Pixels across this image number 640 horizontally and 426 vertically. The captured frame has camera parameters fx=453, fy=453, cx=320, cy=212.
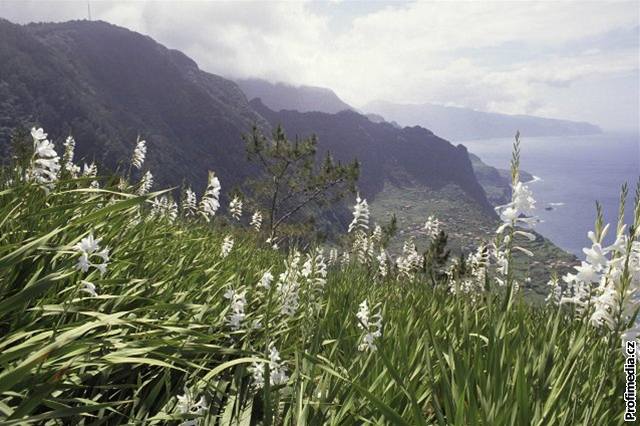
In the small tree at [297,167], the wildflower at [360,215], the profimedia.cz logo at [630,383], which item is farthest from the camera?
the small tree at [297,167]

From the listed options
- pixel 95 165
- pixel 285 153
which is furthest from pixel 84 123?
pixel 95 165

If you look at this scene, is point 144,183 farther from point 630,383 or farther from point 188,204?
point 630,383

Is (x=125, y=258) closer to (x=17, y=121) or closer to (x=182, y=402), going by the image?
(x=182, y=402)

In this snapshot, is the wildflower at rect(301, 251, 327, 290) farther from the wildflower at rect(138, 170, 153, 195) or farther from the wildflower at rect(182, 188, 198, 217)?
the wildflower at rect(182, 188, 198, 217)

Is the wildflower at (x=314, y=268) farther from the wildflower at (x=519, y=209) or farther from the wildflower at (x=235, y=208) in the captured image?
the wildflower at (x=235, y=208)

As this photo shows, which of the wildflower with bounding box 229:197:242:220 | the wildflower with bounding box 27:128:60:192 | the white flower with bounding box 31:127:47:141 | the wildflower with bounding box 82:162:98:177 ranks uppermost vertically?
the white flower with bounding box 31:127:47:141

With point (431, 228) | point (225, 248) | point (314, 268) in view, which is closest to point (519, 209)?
point (314, 268)

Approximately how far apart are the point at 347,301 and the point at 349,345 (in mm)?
1196

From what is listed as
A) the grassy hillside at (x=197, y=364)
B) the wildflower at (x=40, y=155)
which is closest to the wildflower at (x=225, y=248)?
the grassy hillside at (x=197, y=364)

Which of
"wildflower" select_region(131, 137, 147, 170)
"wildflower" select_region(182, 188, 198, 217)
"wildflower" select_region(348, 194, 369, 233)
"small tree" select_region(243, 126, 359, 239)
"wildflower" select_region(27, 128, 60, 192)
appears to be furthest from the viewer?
"small tree" select_region(243, 126, 359, 239)

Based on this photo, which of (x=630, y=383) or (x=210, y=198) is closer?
(x=630, y=383)

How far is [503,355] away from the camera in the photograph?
3.11 metres

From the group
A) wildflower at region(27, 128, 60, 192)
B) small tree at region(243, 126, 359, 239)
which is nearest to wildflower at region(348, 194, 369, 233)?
wildflower at region(27, 128, 60, 192)

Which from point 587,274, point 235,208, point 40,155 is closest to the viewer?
point 587,274
